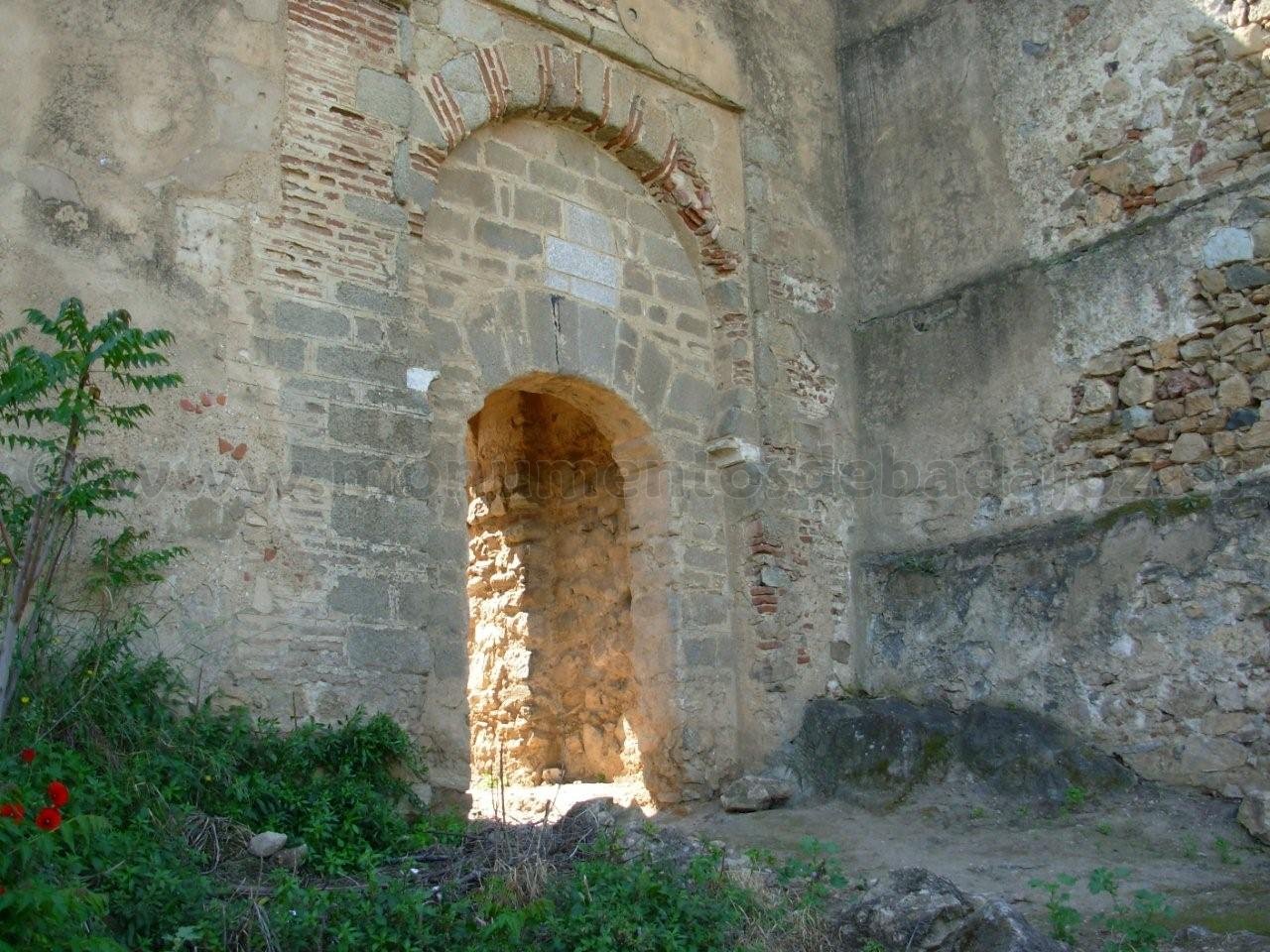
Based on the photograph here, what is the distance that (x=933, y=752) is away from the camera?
6.29m

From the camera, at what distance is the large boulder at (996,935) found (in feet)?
12.9

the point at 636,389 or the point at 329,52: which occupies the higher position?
the point at 329,52

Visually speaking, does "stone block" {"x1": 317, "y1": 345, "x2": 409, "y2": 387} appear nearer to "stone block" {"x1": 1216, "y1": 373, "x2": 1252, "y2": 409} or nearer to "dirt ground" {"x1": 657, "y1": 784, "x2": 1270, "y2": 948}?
"dirt ground" {"x1": 657, "y1": 784, "x2": 1270, "y2": 948}

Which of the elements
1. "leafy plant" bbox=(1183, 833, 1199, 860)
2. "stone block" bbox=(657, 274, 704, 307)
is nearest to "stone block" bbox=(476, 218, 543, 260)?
"stone block" bbox=(657, 274, 704, 307)

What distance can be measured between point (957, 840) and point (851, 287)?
11.2ft

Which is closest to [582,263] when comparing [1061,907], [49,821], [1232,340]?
[1232,340]

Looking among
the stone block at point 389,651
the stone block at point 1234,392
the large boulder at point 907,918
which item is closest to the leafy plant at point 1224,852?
the large boulder at point 907,918

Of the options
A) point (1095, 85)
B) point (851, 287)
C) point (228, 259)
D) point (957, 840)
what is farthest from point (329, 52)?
point (957, 840)

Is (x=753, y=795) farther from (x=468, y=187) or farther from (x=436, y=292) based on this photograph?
(x=468, y=187)

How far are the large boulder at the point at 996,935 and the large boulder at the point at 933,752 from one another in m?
1.94

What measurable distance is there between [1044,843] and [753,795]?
1.45 meters

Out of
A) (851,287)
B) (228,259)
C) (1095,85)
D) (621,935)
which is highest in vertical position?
(1095,85)

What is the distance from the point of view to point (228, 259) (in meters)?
5.08

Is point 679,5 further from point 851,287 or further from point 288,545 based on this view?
point 288,545
